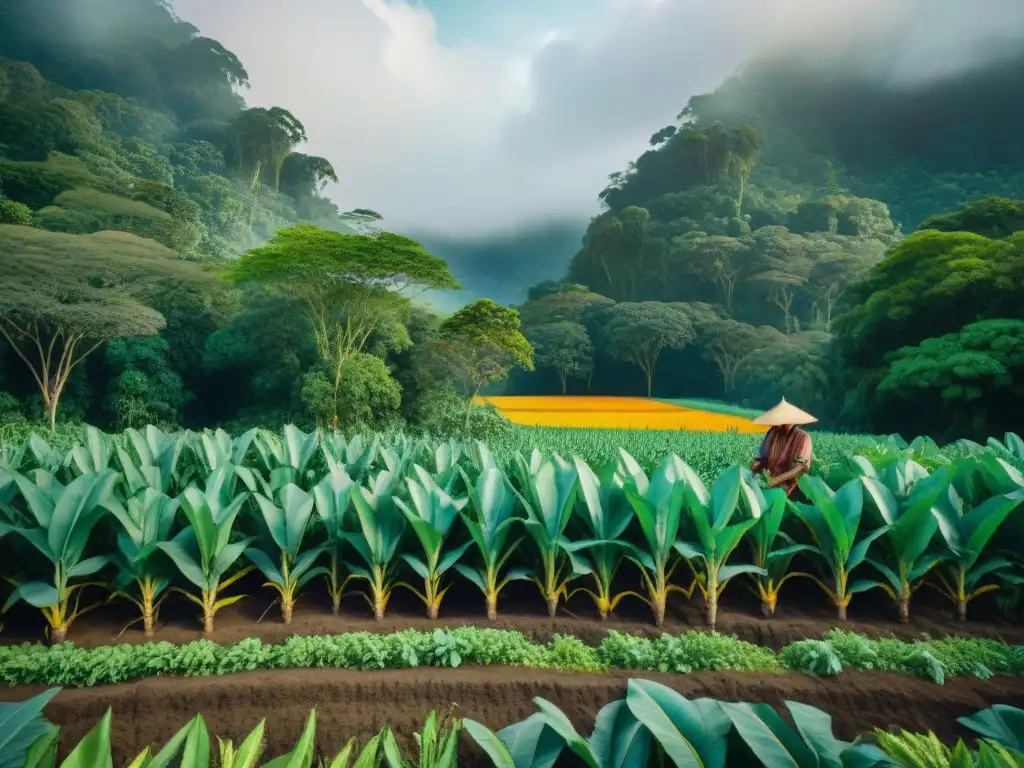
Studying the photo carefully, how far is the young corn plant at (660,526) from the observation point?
64.4 inches

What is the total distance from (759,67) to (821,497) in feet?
31.8

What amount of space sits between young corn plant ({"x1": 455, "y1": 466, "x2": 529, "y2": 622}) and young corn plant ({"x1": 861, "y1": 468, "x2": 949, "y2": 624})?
3.29 ft

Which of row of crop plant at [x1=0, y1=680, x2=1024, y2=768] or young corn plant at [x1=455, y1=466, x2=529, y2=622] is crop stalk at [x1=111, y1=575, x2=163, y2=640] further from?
young corn plant at [x1=455, y1=466, x2=529, y2=622]

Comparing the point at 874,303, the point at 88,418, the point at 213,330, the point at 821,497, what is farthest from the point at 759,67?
the point at 88,418

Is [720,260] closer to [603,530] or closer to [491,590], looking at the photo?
[603,530]

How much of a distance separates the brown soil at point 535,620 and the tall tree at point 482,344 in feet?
20.9

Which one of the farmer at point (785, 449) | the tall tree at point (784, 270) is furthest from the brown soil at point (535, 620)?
the tall tree at point (784, 270)

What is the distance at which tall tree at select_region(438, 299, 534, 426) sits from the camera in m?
8.23

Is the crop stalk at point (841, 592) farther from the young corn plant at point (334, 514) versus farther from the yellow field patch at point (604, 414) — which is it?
the yellow field patch at point (604, 414)

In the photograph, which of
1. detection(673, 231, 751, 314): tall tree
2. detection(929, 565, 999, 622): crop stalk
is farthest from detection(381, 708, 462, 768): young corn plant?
detection(673, 231, 751, 314): tall tree

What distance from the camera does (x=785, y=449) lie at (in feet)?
8.49

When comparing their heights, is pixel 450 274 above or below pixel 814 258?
below

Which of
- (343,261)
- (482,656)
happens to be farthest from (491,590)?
(343,261)

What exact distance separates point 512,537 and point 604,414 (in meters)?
6.99
